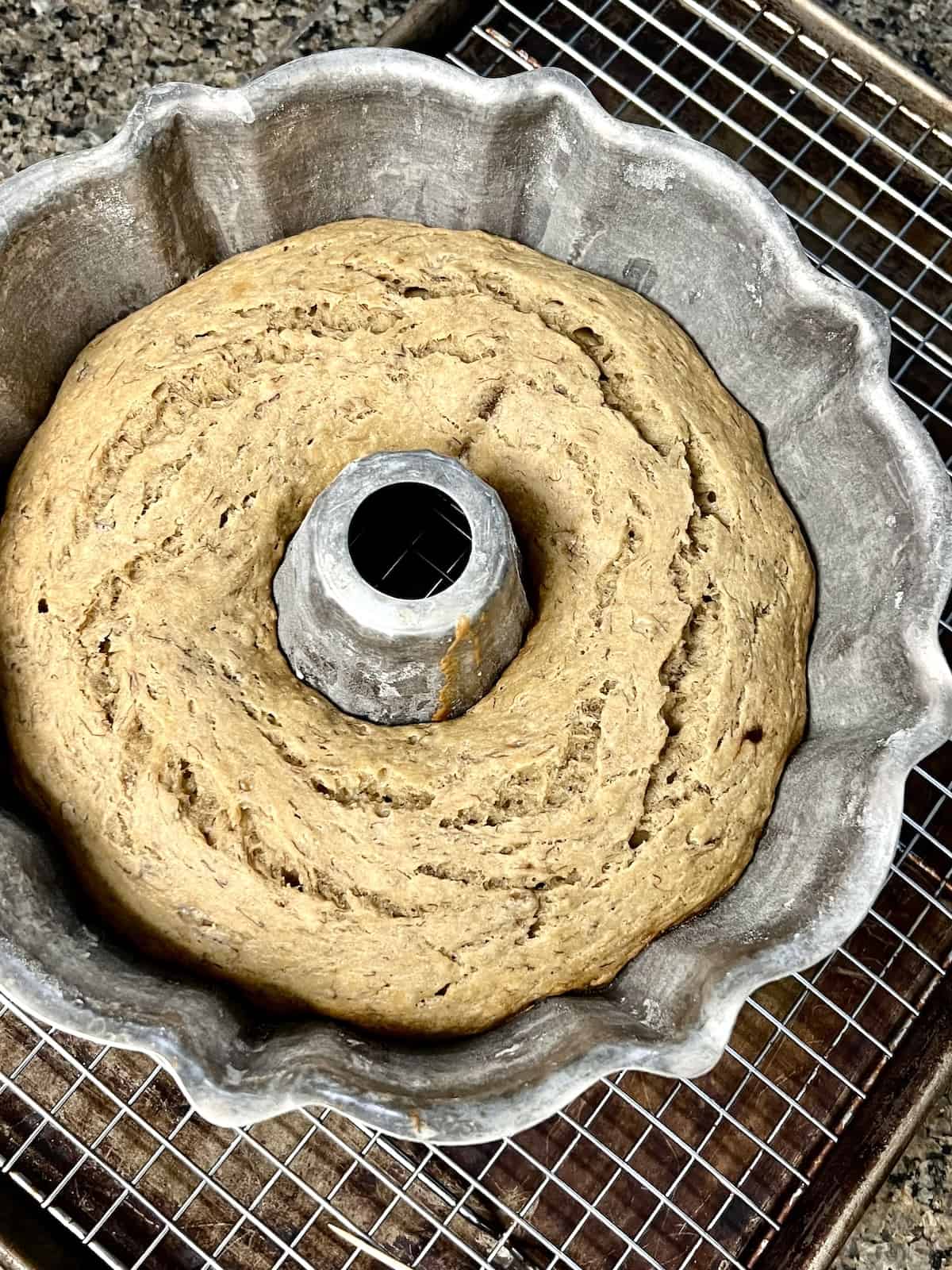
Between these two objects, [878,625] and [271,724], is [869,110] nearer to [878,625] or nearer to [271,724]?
[878,625]

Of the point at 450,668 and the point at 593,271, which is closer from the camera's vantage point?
the point at 450,668

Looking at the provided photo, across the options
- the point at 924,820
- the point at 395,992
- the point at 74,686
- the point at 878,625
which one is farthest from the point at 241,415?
the point at 924,820

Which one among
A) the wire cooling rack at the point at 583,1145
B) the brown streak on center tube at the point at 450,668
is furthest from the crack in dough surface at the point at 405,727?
the wire cooling rack at the point at 583,1145

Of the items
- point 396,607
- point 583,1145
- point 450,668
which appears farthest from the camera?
point 583,1145

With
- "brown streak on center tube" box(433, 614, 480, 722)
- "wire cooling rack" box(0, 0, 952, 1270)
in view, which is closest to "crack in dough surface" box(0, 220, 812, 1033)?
"brown streak on center tube" box(433, 614, 480, 722)

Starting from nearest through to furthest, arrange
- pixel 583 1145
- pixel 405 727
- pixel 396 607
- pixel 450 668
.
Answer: pixel 396 607 < pixel 450 668 < pixel 405 727 < pixel 583 1145

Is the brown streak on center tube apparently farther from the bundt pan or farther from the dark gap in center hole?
the bundt pan

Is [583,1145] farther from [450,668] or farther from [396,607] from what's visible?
[396,607]

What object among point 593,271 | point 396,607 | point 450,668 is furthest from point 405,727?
point 593,271
